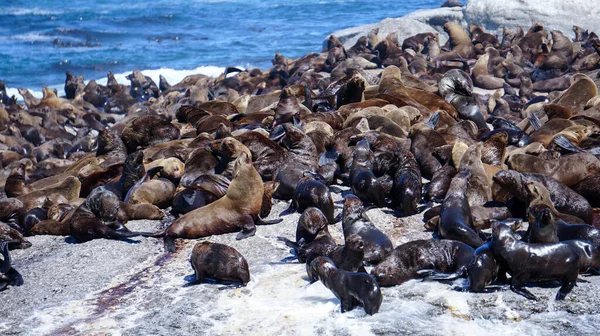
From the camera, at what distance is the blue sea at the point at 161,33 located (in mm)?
33375

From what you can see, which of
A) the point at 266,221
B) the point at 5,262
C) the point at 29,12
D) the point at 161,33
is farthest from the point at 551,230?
the point at 29,12

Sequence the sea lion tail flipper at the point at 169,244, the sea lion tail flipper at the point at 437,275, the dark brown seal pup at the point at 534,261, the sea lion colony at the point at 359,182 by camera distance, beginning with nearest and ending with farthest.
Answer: the dark brown seal pup at the point at 534,261
the sea lion tail flipper at the point at 437,275
the sea lion colony at the point at 359,182
the sea lion tail flipper at the point at 169,244

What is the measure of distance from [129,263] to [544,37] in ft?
49.0

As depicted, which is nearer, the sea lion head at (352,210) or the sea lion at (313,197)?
the sea lion head at (352,210)

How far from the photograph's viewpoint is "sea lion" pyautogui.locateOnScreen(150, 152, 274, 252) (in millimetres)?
7129

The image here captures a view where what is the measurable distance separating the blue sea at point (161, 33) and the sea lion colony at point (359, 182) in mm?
19666

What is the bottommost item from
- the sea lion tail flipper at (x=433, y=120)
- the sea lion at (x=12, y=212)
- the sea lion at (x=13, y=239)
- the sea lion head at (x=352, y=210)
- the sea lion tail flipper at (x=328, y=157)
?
the sea lion at (x=12, y=212)

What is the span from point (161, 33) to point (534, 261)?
138ft

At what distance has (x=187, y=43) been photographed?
134 ft

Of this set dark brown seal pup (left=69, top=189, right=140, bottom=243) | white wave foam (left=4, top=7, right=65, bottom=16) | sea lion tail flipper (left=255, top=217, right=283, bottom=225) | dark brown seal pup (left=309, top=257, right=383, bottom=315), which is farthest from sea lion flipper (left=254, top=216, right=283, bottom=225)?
white wave foam (left=4, top=7, right=65, bottom=16)

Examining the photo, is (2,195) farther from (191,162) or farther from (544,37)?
(544,37)

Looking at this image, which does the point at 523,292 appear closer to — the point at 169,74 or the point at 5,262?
the point at 5,262

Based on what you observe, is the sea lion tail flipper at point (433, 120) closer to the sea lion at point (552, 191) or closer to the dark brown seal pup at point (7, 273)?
the sea lion at point (552, 191)

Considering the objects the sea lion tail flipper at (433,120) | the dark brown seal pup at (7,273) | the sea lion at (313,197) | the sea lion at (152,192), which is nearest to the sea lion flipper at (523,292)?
the sea lion at (313,197)
